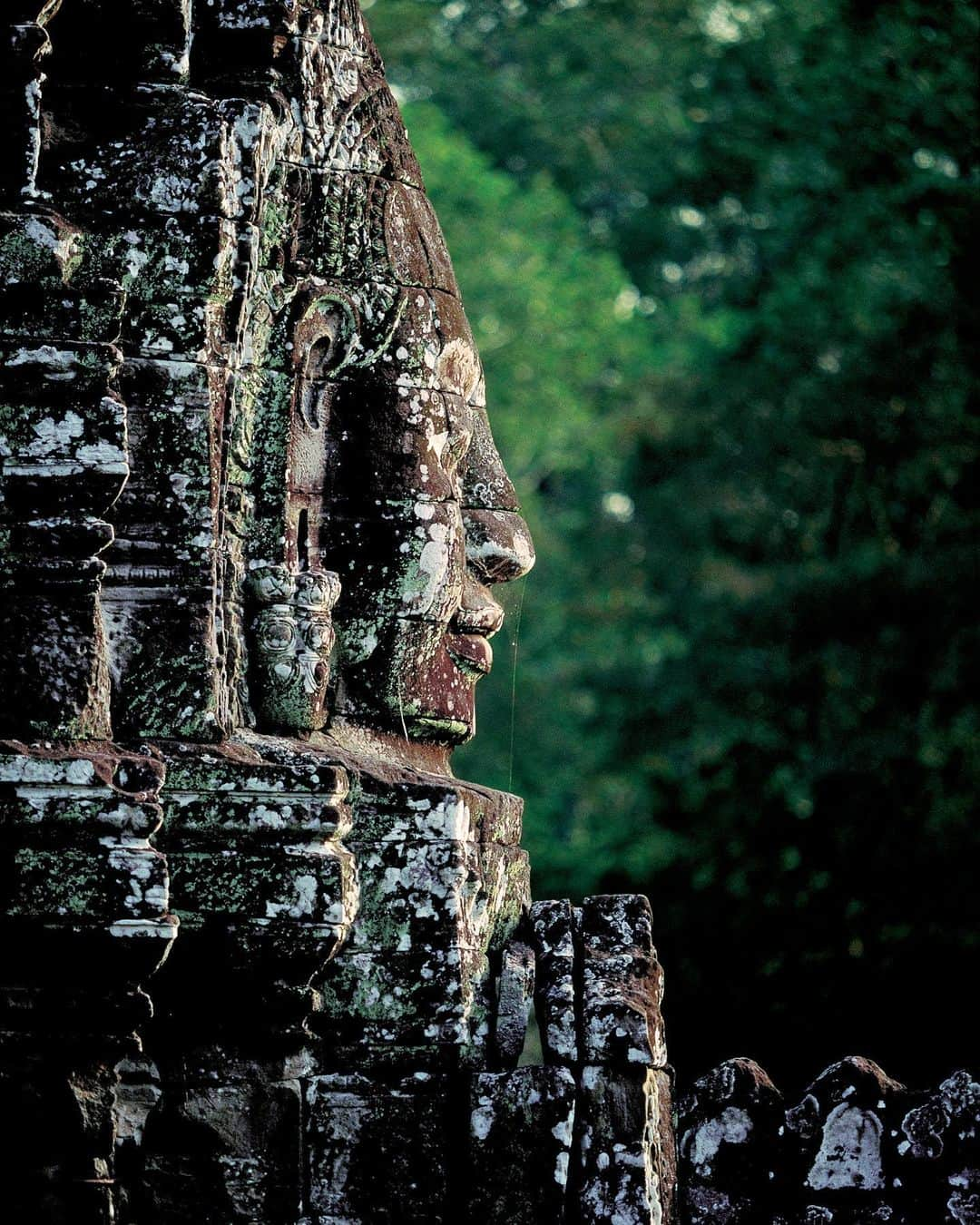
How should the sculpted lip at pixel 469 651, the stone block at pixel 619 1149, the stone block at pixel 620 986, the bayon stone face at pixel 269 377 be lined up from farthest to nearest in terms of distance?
the sculpted lip at pixel 469 651 → the stone block at pixel 620 986 → the stone block at pixel 619 1149 → the bayon stone face at pixel 269 377

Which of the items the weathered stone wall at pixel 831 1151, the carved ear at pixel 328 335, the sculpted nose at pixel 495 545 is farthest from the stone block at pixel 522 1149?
the carved ear at pixel 328 335

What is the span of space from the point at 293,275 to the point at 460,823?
49.3 inches

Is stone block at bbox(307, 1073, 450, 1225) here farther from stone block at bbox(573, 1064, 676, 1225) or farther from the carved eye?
the carved eye

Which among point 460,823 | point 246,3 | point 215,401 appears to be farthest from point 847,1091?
point 246,3

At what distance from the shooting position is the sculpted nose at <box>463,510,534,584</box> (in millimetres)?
5465

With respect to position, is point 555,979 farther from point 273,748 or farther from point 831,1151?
point 273,748

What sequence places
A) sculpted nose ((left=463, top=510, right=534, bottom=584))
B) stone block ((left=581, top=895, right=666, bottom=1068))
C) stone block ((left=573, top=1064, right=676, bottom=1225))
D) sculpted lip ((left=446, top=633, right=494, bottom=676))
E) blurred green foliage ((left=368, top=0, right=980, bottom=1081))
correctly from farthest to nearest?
blurred green foliage ((left=368, top=0, right=980, bottom=1081)) < sculpted nose ((left=463, top=510, right=534, bottom=584)) < sculpted lip ((left=446, top=633, right=494, bottom=676)) < stone block ((left=581, top=895, right=666, bottom=1068)) < stone block ((left=573, top=1064, right=676, bottom=1225))

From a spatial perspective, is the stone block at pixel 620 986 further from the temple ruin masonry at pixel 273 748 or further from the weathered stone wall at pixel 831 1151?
the weathered stone wall at pixel 831 1151

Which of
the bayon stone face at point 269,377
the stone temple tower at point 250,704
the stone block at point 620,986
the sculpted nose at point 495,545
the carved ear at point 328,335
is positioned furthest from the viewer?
the sculpted nose at point 495,545

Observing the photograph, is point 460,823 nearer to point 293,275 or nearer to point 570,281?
point 293,275

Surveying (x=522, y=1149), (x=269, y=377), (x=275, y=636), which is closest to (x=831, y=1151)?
(x=522, y=1149)

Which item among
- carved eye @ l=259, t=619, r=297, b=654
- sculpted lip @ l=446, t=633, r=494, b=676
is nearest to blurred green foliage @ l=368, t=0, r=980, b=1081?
sculpted lip @ l=446, t=633, r=494, b=676

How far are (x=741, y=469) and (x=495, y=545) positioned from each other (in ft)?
47.4

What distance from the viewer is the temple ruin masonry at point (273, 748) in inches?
170
